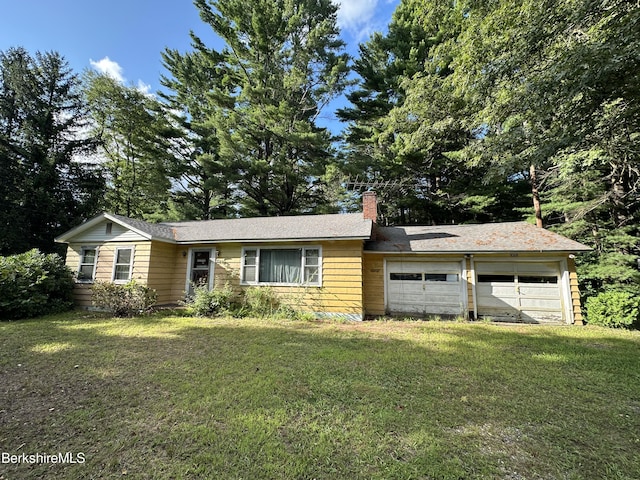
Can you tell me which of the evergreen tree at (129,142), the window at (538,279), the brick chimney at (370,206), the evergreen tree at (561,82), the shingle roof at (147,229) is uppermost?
the evergreen tree at (129,142)

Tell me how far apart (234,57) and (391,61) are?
34.4 feet

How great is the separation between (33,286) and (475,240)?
14606 mm

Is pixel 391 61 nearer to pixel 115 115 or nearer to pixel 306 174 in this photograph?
pixel 306 174

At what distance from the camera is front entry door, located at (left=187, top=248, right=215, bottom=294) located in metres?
10.4

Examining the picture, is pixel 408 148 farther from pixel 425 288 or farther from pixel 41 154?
pixel 41 154

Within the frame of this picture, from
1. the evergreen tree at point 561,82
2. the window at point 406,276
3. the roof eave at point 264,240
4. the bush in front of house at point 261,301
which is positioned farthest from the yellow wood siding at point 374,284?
the evergreen tree at point 561,82

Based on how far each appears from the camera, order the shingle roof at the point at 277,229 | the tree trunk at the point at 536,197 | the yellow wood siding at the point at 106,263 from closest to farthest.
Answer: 1. the shingle roof at the point at 277,229
2. the yellow wood siding at the point at 106,263
3. the tree trunk at the point at 536,197

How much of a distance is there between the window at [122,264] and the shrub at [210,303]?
112 inches

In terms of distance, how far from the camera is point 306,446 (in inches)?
102

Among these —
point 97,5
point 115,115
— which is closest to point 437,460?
point 97,5

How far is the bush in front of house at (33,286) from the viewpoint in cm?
855

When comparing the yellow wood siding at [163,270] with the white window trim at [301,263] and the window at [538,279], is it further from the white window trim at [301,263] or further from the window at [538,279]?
the window at [538,279]

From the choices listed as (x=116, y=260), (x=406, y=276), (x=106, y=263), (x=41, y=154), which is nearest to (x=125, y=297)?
(x=116, y=260)

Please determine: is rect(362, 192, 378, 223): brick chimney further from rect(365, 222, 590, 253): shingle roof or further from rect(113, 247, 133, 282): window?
rect(113, 247, 133, 282): window
